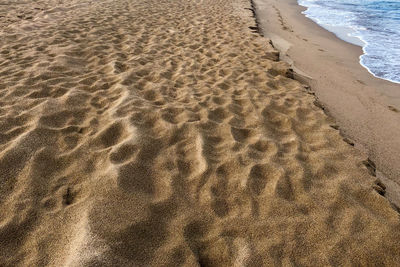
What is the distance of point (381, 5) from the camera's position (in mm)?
13281

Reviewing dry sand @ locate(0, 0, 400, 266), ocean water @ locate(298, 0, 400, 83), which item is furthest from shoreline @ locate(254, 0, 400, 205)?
dry sand @ locate(0, 0, 400, 266)

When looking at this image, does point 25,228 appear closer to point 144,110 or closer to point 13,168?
point 13,168

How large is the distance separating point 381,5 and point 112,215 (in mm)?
16398

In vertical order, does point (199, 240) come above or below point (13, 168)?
below

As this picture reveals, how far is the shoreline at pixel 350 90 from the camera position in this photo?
3.11 m

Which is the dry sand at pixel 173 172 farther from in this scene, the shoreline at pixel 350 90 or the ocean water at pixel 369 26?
the ocean water at pixel 369 26

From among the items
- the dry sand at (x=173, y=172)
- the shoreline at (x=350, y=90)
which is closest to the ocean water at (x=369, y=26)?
the shoreline at (x=350, y=90)

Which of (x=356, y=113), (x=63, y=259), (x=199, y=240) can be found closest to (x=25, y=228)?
(x=63, y=259)

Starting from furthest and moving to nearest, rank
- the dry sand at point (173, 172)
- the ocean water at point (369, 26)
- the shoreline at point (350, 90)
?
the ocean water at point (369, 26) → the shoreline at point (350, 90) → the dry sand at point (173, 172)

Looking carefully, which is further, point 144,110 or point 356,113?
point 356,113

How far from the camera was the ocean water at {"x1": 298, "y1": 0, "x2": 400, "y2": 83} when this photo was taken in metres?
6.00

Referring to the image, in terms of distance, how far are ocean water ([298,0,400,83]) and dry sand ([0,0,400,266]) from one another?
3.18 meters

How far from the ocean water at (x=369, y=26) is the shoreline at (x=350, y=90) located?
33cm

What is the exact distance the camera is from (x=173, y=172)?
2.28 m
